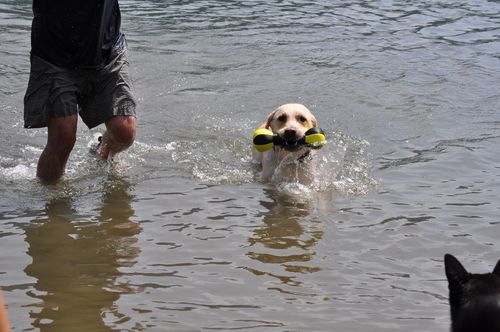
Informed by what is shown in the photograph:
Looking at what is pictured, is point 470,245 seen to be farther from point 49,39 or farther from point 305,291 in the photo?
point 49,39

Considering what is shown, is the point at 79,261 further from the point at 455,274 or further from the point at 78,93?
the point at 455,274

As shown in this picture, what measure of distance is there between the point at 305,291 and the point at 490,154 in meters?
3.58

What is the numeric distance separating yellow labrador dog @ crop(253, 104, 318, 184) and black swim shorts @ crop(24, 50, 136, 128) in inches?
50.0

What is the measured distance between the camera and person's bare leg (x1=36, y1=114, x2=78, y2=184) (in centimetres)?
640

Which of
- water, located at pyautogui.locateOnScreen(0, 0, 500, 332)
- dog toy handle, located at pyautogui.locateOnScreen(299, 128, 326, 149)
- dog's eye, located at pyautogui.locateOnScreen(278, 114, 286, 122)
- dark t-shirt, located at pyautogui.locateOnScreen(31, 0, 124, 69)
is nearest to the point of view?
water, located at pyautogui.locateOnScreen(0, 0, 500, 332)

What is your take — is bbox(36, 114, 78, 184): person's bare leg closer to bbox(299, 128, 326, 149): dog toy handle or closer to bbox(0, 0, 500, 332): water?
bbox(0, 0, 500, 332): water

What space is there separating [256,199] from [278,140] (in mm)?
626

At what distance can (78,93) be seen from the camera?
655cm

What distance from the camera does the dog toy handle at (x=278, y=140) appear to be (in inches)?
280

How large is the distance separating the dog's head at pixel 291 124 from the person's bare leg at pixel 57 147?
1.70 meters

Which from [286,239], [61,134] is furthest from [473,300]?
[61,134]

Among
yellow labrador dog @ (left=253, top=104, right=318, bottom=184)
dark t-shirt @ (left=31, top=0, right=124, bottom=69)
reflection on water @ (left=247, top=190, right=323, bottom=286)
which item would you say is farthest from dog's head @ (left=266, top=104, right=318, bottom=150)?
dark t-shirt @ (left=31, top=0, right=124, bottom=69)

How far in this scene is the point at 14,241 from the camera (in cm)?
552

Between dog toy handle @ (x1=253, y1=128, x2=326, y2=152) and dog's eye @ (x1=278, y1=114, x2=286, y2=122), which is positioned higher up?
dog's eye @ (x1=278, y1=114, x2=286, y2=122)
